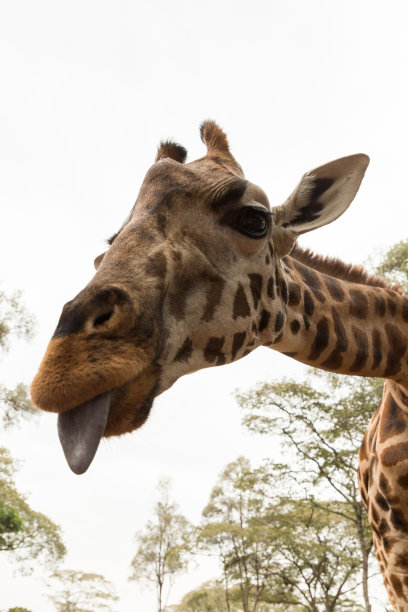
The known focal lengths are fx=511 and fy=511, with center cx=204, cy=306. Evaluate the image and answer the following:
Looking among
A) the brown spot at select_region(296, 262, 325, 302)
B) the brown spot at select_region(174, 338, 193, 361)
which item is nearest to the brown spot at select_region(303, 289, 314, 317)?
the brown spot at select_region(296, 262, 325, 302)

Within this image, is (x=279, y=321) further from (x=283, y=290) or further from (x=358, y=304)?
(x=358, y=304)

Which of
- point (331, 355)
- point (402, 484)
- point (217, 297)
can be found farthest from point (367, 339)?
point (217, 297)

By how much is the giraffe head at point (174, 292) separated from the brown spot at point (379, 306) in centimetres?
111

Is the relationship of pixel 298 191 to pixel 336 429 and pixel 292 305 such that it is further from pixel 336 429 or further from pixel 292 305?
pixel 336 429

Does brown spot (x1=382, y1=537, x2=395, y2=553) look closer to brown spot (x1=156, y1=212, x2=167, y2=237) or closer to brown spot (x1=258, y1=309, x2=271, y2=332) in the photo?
brown spot (x1=258, y1=309, x2=271, y2=332)

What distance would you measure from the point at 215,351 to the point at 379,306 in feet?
6.55

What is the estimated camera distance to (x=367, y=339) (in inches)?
153

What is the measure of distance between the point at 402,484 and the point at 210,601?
53.5m

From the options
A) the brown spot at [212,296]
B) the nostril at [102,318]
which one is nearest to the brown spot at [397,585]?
the brown spot at [212,296]

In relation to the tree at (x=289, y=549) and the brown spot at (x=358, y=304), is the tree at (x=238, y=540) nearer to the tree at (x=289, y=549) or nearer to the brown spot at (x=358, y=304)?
the tree at (x=289, y=549)

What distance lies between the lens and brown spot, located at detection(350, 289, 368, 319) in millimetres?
3971

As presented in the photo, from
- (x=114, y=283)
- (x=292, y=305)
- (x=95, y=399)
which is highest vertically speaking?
(x=292, y=305)

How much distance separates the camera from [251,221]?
9.55 feet

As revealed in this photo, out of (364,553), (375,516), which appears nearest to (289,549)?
(364,553)
